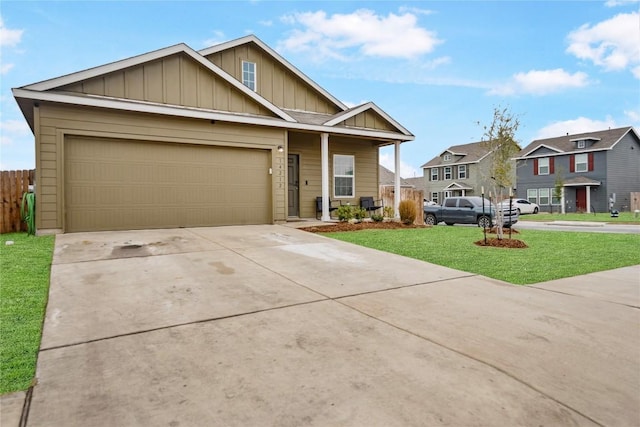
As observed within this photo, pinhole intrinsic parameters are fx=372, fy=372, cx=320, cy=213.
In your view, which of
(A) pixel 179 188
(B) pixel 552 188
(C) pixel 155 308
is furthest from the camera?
(B) pixel 552 188

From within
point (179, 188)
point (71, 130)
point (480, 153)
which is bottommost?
point (179, 188)

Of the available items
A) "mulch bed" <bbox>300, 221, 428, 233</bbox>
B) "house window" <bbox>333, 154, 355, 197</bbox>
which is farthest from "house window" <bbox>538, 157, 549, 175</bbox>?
"mulch bed" <bbox>300, 221, 428, 233</bbox>

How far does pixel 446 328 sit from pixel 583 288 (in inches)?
112

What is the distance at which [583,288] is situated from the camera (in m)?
4.98

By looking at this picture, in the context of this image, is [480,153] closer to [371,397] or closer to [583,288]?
[583,288]

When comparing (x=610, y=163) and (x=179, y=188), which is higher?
(x=610, y=163)

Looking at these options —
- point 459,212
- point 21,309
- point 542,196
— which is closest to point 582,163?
point 542,196

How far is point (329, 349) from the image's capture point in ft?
9.51

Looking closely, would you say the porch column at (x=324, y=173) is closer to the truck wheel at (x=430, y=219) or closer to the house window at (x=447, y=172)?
the truck wheel at (x=430, y=219)

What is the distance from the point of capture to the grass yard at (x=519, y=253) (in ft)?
19.7

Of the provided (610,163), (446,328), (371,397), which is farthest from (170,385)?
(610,163)

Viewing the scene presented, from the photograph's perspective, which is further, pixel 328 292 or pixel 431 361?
pixel 328 292

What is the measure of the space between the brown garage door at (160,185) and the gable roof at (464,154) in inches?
1165

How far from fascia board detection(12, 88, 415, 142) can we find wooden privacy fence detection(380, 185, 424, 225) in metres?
3.32
